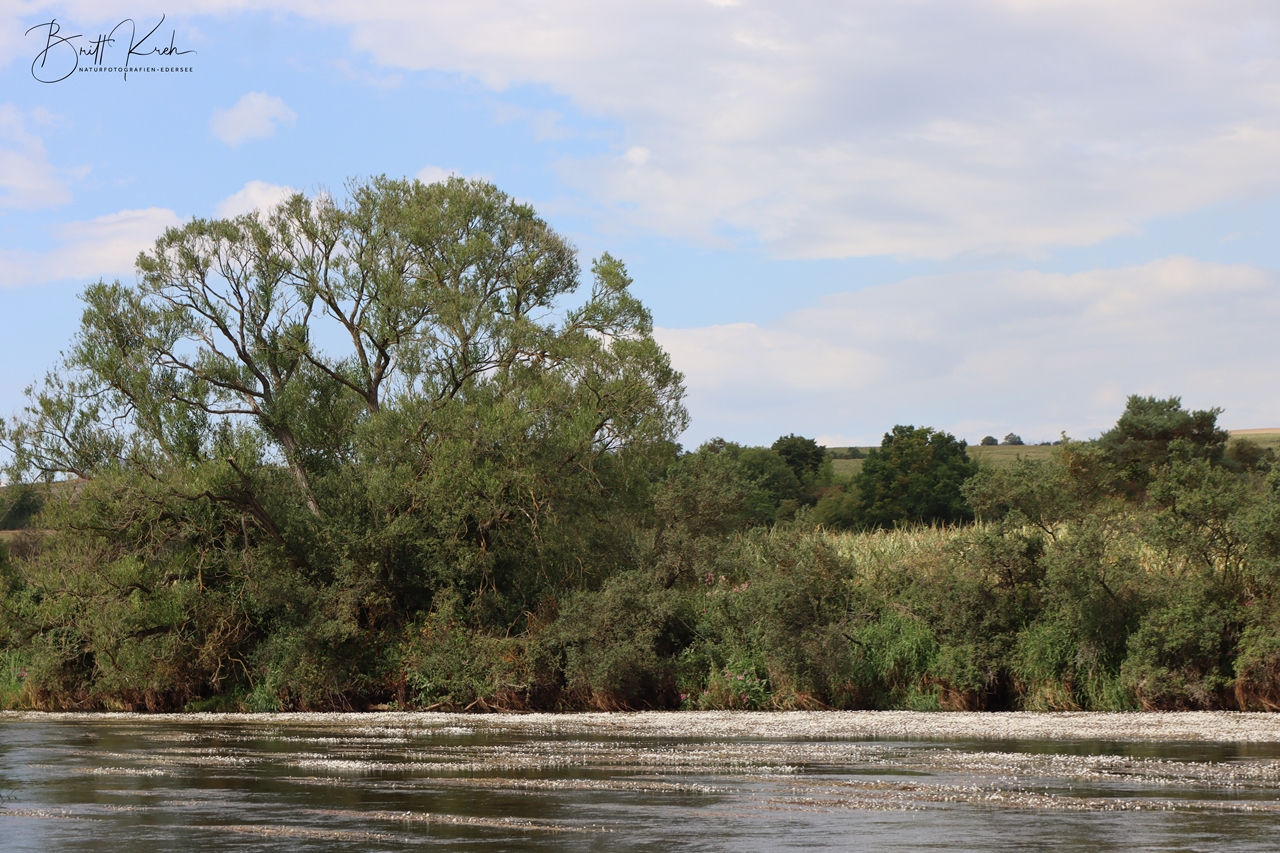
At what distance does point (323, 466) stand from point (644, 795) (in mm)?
23198

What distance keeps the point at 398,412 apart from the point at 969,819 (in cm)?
2283

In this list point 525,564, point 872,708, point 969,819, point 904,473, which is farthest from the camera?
point 904,473

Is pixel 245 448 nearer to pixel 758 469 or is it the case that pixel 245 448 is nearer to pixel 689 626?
pixel 689 626

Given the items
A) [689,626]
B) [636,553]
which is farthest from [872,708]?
[636,553]

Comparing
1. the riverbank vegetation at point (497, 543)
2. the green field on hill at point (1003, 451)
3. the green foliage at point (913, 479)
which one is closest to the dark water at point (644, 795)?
the riverbank vegetation at point (497, 543)

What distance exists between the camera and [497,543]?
3022 cm

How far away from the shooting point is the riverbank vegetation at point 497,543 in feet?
79.7

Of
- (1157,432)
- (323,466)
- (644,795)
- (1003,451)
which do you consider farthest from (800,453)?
(644,795)

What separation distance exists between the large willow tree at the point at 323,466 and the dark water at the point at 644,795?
10.0 metres

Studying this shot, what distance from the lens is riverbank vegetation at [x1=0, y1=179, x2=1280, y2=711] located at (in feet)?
79.7

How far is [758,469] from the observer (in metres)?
91.1

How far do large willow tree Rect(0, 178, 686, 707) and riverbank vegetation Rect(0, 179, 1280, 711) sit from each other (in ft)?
0.27

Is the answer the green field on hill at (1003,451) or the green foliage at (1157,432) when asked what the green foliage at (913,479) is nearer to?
the green field on hill at (1003,451)

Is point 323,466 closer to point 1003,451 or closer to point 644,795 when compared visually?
point 644,795
